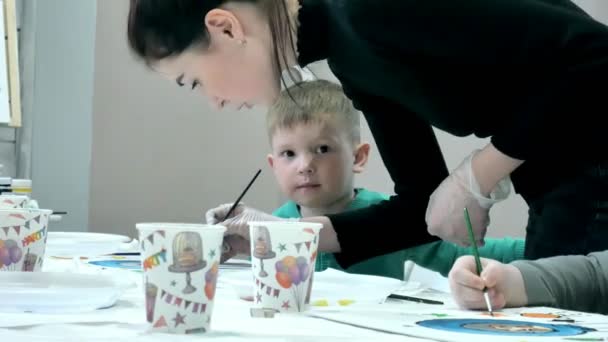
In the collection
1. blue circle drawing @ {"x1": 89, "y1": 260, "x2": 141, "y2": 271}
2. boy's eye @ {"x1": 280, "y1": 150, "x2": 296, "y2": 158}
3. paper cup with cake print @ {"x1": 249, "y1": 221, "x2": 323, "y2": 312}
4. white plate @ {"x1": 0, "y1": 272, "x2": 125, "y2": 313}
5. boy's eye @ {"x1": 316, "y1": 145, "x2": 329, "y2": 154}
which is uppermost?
boy's eye @ {"x1": 316, "y1": 145, "x2": 329, "y2": 154}

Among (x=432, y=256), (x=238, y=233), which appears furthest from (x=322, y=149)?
(x=238, y=233)

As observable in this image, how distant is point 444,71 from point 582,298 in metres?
0.37

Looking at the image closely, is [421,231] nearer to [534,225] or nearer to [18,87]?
[534,225]

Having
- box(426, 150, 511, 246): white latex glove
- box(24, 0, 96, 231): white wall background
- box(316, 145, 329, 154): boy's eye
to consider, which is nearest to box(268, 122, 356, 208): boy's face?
box(316, 145, 329, 154): boy's eye

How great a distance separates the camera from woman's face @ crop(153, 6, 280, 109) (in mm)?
1134

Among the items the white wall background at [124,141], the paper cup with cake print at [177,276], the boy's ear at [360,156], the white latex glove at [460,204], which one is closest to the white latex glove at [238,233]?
the white latex glove at [460,204]

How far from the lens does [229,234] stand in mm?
1250

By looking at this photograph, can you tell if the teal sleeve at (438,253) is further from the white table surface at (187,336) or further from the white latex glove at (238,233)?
the white table surface at (187,336)

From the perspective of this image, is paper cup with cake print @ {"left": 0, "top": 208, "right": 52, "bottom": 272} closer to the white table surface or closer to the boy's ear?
the white table surface

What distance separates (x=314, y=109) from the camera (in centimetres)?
171

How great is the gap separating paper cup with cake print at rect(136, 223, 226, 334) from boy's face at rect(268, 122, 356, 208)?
1.06m

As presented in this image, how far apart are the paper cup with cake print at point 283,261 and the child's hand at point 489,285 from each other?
7.2 inches

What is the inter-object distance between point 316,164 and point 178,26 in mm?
638

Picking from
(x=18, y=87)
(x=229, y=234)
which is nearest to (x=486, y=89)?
(x=229, y=234)
